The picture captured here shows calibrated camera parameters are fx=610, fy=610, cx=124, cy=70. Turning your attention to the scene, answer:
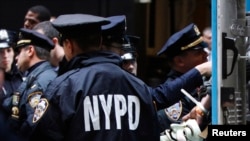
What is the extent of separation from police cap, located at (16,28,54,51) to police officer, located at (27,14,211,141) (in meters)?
1.34

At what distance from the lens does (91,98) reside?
11.6 ft

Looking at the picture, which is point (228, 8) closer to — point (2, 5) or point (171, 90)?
point (171, 90)

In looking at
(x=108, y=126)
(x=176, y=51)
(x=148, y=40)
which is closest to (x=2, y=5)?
(x=148, y=40)

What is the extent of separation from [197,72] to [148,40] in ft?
17.2

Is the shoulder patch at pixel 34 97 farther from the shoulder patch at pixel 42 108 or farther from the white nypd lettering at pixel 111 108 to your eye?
the white nypd lettering at pixel 111 108

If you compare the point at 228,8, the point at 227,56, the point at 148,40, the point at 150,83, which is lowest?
the point at 150,83

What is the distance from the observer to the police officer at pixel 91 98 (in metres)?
3.51

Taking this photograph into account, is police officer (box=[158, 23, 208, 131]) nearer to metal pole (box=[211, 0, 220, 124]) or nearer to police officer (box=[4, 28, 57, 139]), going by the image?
police officer (box=[4, 28, 57, 139])

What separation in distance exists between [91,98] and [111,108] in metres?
0.14

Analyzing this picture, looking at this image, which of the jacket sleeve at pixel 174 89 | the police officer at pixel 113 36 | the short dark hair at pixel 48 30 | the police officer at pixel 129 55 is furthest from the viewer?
the short dark hair at pixel 48 30

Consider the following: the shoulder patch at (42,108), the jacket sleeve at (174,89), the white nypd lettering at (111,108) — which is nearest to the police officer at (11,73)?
the jacket sleeve at (174,89)

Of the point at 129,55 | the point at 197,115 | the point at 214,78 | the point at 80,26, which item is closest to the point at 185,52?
the point at 129,55

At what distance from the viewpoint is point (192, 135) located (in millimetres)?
4141

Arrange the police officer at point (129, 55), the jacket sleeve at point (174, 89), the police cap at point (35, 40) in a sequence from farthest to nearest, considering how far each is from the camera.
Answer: the police officer at point (129, 55), the police cap at point (35, 40), the jacket sleeve at point (174, 89)
